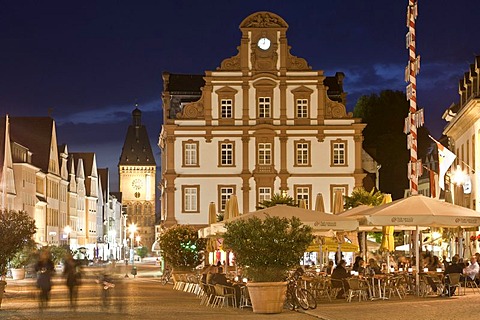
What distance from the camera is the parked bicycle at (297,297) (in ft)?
88.4

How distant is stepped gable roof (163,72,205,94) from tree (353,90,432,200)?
46.5 ft

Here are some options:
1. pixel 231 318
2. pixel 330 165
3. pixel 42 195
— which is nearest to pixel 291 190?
pixel 330 165

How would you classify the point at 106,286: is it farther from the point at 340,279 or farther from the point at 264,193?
the point at 264,193

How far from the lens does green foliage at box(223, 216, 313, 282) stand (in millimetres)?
25531

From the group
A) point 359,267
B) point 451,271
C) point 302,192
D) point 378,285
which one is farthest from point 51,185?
point 451,271

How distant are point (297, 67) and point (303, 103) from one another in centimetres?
253

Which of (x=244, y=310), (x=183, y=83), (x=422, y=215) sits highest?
(x=183, y=83)

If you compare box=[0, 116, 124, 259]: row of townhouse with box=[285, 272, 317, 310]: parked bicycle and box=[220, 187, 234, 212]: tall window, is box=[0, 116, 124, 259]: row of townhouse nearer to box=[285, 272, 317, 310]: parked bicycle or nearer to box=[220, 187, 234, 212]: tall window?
box=[220, 187, 234, 212]: tall window

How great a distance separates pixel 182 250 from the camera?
167 feet

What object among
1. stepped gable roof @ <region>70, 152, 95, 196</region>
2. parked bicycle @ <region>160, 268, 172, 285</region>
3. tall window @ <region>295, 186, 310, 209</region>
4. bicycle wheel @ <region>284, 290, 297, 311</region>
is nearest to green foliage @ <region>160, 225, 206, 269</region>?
parked bicycle @ <region>160, 268, 172, 285</region>

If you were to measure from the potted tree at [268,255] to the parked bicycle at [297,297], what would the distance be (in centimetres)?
123

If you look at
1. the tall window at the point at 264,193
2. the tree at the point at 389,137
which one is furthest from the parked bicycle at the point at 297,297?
the tree at the point at 389,137

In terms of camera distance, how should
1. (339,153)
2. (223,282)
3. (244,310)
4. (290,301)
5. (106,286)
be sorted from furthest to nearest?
(339,153)
(223,282)
(244,310)
(290,301)
(106,286)

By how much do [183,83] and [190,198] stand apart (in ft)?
40.8
